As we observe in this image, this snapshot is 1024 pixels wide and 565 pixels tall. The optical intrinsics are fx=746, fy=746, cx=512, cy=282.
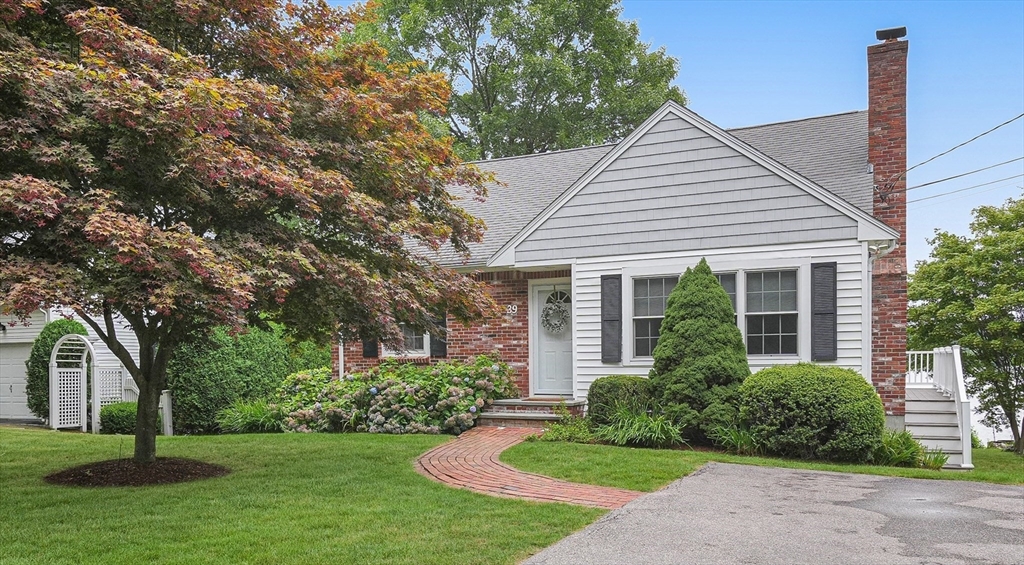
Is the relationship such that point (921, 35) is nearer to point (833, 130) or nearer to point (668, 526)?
point (833, 130)

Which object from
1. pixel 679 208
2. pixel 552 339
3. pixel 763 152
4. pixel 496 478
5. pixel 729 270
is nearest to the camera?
pixel 496 478

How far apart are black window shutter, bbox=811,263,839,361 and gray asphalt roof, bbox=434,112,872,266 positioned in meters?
1.23

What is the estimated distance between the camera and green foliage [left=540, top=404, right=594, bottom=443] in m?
10.4

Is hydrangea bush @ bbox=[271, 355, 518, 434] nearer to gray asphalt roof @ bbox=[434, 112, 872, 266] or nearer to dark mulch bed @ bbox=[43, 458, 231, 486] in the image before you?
gray asphalt roof @ bbox=[434, 112, 872, 266]

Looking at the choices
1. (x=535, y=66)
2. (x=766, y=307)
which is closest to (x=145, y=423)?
(x=766, y=307)

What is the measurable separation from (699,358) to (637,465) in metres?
2.28

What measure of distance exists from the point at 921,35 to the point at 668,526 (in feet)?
34.8

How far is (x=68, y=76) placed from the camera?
5.96 metres

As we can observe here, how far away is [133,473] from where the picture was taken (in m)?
7.97

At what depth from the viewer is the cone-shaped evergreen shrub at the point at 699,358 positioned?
32.7 ft

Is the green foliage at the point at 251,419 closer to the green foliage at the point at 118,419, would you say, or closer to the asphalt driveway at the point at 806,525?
the green foliage at the point at 118,419

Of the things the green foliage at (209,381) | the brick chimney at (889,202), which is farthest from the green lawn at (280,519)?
the brick chimney at (889,202)

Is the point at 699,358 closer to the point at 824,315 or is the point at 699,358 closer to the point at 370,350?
the point at 824,315

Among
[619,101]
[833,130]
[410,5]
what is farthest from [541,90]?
[833,130]
